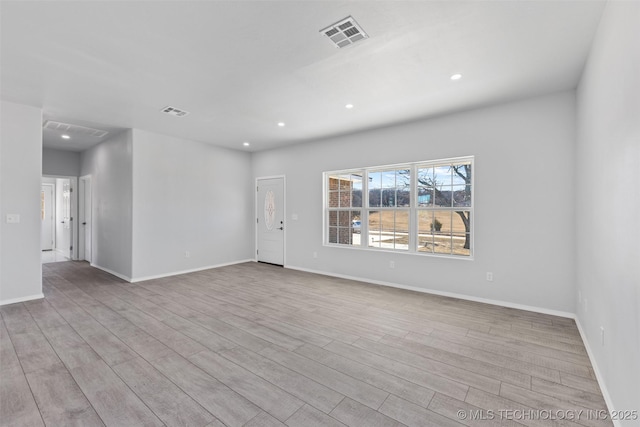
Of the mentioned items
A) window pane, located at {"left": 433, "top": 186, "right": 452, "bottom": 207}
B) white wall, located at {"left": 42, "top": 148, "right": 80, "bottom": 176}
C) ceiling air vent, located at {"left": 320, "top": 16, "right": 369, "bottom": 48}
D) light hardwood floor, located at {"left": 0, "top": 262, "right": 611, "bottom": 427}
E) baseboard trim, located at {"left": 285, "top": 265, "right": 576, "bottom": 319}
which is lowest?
light hardwood floor, located at {"left": 0, "top": 262, "right": 611, "bottom": 427}

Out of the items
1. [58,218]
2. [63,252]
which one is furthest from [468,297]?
[58,218]

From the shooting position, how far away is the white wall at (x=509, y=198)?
3471 millimetres

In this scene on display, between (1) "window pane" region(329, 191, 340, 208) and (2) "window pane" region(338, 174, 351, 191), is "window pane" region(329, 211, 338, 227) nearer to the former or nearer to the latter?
(1) "window pane" region(329, 191, 340, 208)

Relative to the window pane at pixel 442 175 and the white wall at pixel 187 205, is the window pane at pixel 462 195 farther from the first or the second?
the white wall at pixel 187 205

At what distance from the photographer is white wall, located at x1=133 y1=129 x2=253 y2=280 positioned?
5211mm

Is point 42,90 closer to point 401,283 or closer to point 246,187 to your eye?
point 246,187

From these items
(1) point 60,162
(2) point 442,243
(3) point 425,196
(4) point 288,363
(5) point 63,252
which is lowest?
(4) point 288,363

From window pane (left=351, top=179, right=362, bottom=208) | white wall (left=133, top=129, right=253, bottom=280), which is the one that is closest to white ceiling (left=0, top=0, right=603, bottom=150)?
white wall (left=133, top=129, right=253, bottom=280)

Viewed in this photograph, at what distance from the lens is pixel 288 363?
7.94 feet

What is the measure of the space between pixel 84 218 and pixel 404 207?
778 centimetres

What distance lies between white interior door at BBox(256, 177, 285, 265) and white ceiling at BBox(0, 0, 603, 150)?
2.59m

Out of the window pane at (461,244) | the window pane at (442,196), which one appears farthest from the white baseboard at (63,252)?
the window pane at (461,244)

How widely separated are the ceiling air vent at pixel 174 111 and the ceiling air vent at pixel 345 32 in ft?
9.04

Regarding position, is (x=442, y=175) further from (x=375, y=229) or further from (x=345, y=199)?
(x=345, y=199)
